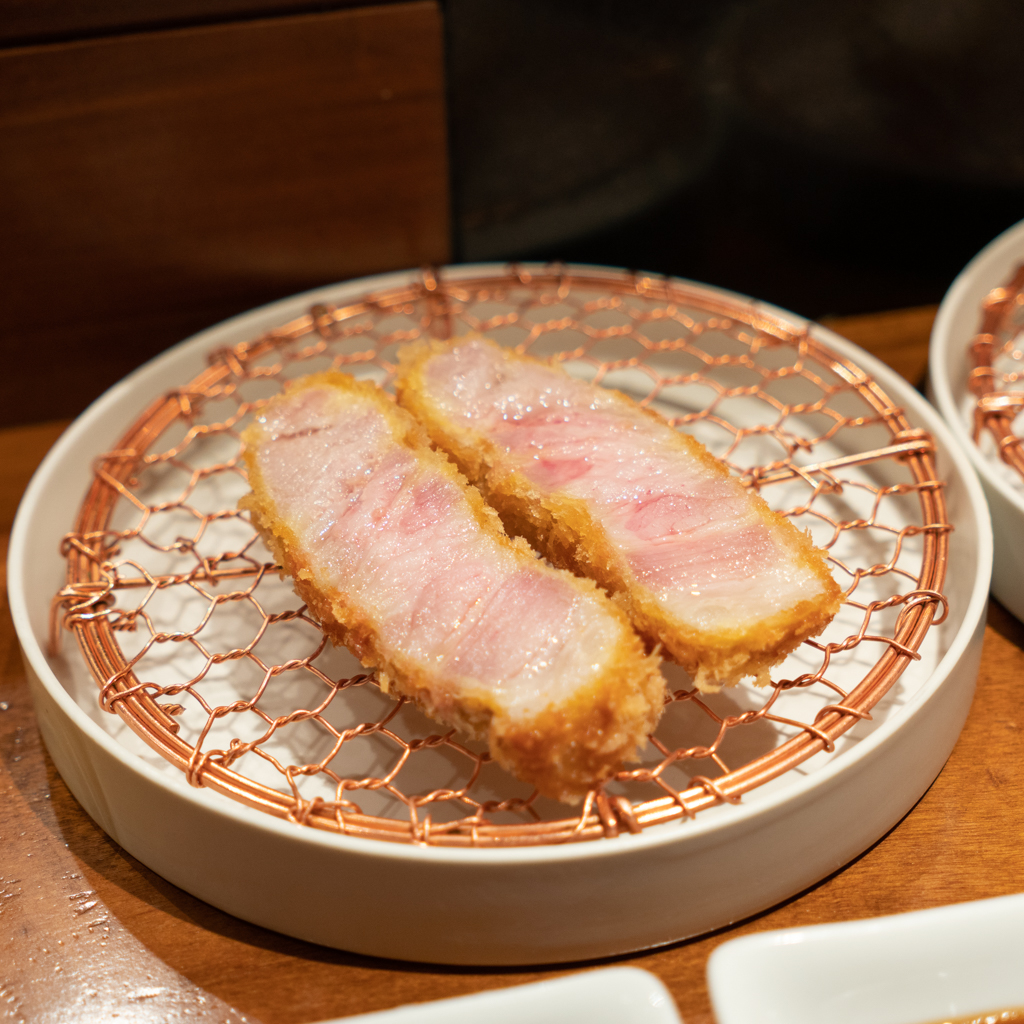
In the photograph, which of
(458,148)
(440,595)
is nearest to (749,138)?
(458,148)

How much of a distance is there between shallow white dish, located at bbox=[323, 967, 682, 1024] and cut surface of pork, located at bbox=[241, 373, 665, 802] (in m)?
0.18

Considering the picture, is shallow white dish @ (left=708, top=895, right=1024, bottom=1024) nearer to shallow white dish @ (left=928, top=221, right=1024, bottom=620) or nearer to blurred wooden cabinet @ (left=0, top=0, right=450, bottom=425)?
shallow white dish @ (left=928, top=221, right=1024, bottom=620)

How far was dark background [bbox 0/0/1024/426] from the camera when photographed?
66.0 inches

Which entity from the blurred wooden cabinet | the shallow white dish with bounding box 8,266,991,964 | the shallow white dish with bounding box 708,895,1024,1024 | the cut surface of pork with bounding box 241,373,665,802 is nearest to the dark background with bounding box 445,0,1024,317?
the blurred wooden cabinet

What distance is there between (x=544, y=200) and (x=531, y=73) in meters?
0.25

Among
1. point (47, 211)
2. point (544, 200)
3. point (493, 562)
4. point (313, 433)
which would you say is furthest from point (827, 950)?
point (47, 211)

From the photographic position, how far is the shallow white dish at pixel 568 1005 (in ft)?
2.97

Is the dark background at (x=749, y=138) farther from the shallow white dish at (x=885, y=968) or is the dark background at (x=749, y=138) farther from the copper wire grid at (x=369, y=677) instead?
the shallow white dish at (x=885, y=968)

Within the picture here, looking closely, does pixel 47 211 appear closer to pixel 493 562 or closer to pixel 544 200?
pixel 544 200

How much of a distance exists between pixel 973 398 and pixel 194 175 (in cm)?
149

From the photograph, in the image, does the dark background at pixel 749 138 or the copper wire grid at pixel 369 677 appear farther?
the dark background at pixel 749 138

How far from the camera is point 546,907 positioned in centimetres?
102

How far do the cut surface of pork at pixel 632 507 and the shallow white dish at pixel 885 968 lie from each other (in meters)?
0.28

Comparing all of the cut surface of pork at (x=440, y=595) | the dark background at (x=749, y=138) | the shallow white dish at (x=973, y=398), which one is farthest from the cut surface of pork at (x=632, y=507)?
the dark background at (x=749, y=138)
